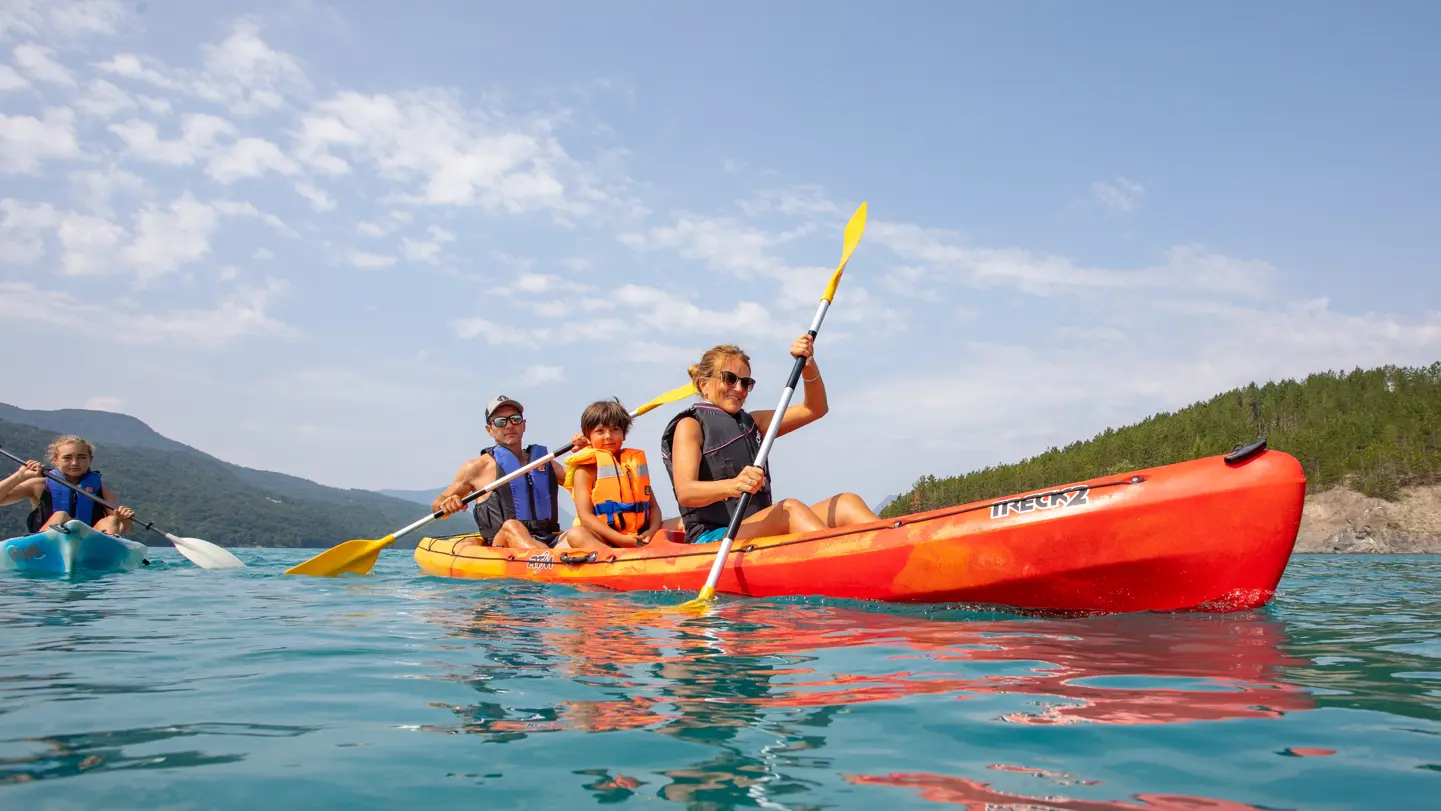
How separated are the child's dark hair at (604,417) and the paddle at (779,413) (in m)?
1.84


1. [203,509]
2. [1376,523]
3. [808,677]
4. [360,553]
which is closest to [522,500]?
[360,553]

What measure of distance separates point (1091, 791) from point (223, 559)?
11681 millimetres

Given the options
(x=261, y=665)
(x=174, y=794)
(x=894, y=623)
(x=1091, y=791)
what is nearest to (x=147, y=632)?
(x=261, y=665)

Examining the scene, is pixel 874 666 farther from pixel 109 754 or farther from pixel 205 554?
pixel 205 554

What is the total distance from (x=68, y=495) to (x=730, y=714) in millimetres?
11114

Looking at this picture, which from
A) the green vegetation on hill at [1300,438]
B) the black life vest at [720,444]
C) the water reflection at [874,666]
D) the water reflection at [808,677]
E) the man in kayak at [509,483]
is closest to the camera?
the water reflection at [808,677]

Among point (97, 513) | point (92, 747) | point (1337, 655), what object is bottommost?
point (1337, 655)

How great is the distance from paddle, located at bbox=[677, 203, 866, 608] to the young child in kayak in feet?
5.51

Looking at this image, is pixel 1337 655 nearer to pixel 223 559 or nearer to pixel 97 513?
pixel 223 559

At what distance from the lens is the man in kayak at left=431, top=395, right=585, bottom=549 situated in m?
9.82

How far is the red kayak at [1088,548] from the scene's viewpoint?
4496 mm

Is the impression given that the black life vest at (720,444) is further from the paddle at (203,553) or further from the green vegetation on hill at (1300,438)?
the green vegetation on hill at (1300,438)

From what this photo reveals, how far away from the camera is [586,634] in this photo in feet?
14.2

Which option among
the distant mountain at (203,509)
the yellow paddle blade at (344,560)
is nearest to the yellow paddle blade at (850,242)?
the yellow paddle blade at (344,560)
